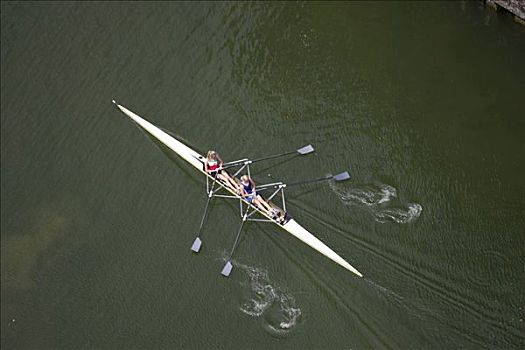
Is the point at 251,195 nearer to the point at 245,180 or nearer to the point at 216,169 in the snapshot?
the point at 245,180

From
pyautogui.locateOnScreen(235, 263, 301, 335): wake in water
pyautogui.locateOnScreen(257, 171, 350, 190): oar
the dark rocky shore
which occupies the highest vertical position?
the dark rocky shore

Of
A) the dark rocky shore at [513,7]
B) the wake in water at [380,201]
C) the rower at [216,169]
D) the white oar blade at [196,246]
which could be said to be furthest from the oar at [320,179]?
the dark rocky shore at [513,7]

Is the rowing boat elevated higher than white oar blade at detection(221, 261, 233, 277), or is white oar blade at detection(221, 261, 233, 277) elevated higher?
the rowing boat

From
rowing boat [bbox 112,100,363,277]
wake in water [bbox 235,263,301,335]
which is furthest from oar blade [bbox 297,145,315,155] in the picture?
wake in water [bbox 235,263,301,335]

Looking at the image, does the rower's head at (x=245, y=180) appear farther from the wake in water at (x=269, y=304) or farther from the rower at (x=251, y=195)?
the wake in water at (x=269, y=304)

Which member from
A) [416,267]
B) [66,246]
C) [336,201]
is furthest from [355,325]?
[66,246]

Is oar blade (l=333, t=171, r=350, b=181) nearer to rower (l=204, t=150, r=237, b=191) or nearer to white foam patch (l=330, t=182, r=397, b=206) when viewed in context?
white foam patch (l=330, t=182, r=397, b=206)

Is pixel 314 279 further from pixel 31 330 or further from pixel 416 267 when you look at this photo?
pixel 31 330

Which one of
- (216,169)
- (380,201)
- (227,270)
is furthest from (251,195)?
(380,201)
